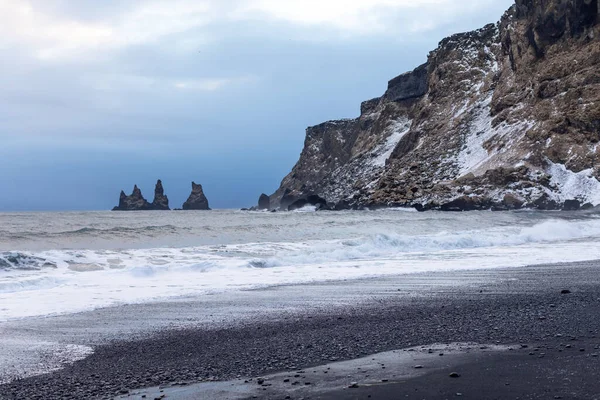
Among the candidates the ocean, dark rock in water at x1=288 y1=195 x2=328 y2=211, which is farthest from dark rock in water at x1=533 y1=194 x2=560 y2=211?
dark rock in water at x1=288 y1=195 x2=328 y2=211

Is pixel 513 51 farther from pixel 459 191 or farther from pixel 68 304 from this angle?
pixel 68 304

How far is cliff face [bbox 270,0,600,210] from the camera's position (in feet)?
230

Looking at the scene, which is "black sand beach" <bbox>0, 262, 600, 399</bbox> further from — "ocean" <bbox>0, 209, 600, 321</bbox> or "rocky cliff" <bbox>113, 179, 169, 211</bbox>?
"rocky cliff" <bbox>113, 179, 169, 211</bbox>

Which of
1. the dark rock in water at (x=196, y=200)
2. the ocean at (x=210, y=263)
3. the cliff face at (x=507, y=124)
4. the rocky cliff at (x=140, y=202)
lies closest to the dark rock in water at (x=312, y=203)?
the cliff face at (x=507, y=124)

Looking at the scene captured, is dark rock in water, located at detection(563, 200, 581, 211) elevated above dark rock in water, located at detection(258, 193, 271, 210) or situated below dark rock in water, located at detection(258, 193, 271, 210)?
below

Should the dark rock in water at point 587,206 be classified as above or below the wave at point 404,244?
above

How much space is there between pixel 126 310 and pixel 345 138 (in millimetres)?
158973

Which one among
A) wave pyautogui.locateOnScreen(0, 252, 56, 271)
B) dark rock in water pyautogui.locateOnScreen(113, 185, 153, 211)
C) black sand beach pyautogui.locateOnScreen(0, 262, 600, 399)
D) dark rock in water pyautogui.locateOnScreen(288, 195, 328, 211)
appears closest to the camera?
black sand beach pyautogui.locateOnScreen(0, 262, 600, 399)

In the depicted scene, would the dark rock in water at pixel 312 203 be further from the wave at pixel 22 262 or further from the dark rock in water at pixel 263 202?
the wave at pixel 22 262

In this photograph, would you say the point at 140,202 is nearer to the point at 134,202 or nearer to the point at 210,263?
the point at 134,202

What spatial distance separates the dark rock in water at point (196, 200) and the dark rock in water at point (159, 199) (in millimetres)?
6805

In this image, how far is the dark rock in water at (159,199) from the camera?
189 meters

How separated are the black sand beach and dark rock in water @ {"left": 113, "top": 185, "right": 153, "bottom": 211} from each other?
594 ft

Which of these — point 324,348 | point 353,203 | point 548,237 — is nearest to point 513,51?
point 353,203
